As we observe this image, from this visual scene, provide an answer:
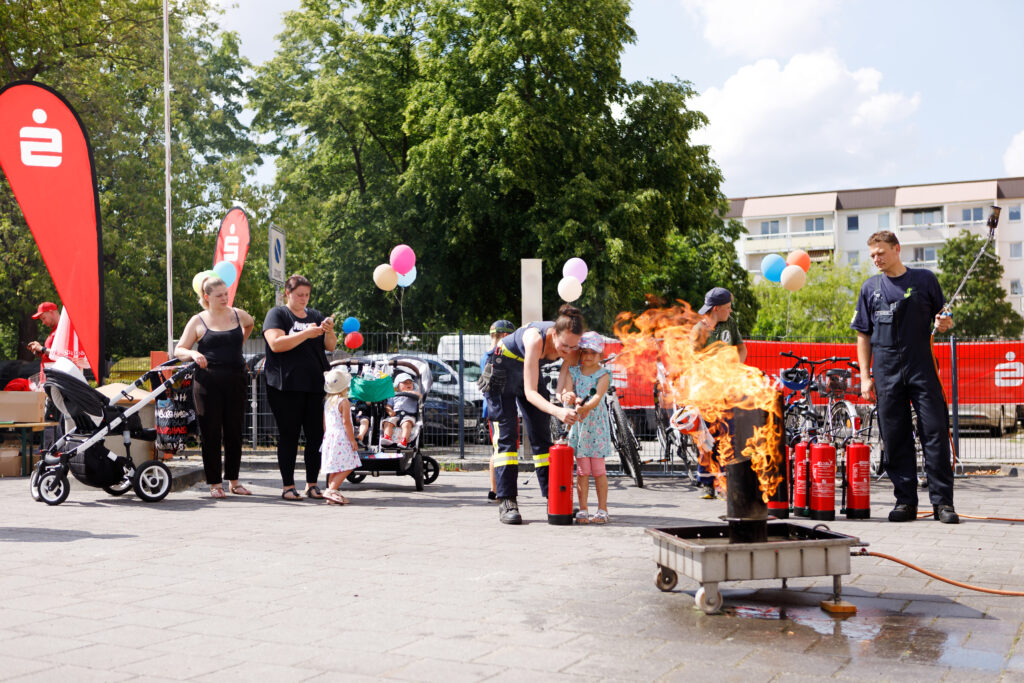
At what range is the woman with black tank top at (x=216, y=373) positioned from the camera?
9758mm

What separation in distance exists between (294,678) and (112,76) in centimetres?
3205

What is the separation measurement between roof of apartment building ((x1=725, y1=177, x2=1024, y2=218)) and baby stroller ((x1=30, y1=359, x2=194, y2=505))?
90181 millimetres

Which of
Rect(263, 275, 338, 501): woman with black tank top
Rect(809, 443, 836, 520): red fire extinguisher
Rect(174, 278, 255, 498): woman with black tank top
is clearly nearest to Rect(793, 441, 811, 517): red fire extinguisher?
Rect(809, 443, 836, 520): red fire extinguisher

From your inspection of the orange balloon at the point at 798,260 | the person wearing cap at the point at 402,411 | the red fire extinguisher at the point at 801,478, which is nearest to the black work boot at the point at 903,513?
the red fire extinguisher at the point at 801,478

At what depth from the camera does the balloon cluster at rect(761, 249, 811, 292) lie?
40.3 ft

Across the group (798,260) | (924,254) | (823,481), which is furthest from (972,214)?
(823,481)

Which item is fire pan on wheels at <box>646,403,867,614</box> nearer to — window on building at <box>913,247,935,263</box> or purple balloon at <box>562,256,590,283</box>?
purple balloon at <box>562,256,590,283</box>

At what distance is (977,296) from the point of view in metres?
59.3

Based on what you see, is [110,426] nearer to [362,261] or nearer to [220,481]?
[220,481]

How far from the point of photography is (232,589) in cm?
550

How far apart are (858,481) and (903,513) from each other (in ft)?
1.43

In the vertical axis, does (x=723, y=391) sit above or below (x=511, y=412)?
above

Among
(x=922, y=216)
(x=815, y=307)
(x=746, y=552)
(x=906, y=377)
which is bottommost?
(x=746, y=552)

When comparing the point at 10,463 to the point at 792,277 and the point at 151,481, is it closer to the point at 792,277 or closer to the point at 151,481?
the point at 151,481
